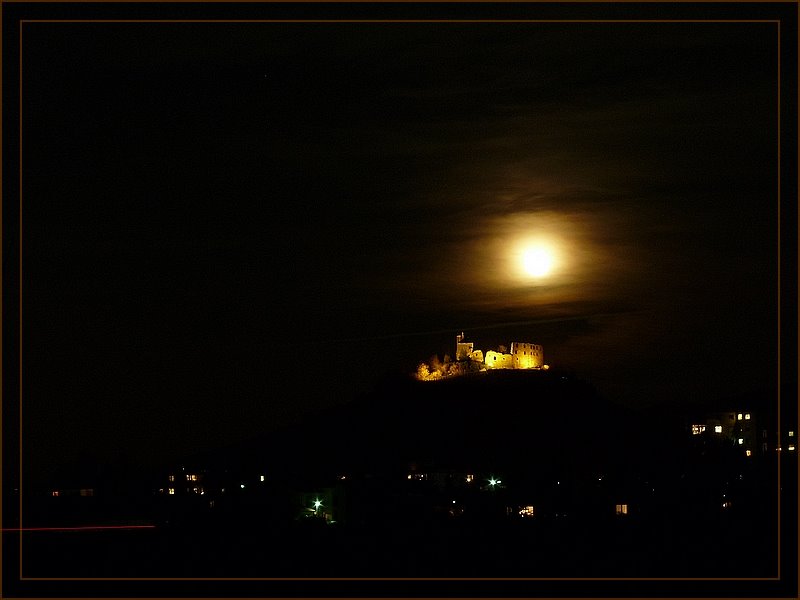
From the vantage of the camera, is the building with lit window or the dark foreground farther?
the building with lit window

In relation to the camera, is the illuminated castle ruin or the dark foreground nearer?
the dark foreground

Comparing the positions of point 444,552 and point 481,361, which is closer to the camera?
point 444,552

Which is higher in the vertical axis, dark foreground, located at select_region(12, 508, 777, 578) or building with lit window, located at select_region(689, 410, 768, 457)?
building with lit window, located at select_region(689, 410, 768, 457)

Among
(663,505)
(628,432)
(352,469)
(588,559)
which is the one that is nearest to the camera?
(588,559)

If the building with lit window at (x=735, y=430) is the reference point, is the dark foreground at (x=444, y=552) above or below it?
below

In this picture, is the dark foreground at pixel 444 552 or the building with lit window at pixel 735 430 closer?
the dark foreground at pixel 444 552

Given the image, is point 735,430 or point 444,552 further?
point 735,430

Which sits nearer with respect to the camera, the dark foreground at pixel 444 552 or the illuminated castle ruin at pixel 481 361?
the dark foreground at pixel 444 552

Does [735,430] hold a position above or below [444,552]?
above

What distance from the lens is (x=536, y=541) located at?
36.4 metres

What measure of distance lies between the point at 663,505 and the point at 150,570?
789 inches
